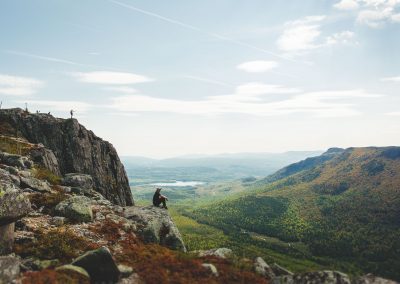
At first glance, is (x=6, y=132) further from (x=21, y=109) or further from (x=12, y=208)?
(x=12, y=208)

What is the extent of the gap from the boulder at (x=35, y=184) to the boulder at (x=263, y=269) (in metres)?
25.4

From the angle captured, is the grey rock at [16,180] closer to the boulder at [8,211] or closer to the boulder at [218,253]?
the boulder at [8,211]

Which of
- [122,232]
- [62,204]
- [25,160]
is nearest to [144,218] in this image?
[122,232]

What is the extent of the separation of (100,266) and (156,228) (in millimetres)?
13279

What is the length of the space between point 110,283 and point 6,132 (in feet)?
182

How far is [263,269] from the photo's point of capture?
25016mm

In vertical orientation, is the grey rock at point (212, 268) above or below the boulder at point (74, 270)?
below

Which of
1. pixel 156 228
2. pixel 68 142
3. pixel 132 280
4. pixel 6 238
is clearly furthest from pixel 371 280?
pixel 68 142

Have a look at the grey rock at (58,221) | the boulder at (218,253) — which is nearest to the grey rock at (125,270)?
the boulder at (218,253)

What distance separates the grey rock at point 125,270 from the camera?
21.2 m

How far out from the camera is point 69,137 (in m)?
68.7

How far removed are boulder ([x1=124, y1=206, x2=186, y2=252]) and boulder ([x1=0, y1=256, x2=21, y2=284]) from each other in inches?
556

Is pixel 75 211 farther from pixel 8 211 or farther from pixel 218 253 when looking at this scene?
pixel 218 253

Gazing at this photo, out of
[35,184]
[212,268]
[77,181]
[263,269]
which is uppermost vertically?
[35,184]
